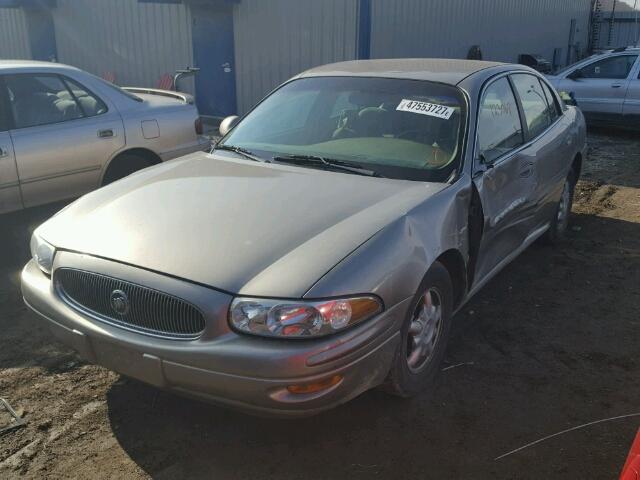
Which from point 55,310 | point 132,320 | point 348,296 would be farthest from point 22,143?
point 348,296

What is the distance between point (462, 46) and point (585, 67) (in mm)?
2789

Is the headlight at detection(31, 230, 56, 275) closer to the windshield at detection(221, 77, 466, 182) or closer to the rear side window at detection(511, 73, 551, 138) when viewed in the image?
the windshield at detection(221, 77, 466, 182)

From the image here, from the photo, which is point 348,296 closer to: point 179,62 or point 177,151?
point 177,151

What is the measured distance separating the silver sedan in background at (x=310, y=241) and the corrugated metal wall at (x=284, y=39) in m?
6.26

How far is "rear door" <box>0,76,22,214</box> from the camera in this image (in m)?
5.10

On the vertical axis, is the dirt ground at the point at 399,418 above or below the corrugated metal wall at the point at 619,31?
below

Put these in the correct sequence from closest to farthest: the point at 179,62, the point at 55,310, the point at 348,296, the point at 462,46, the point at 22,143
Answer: the point at 348,296
the point at 55,310
the point at 22,143
the point at 179,62
the point at 462,46

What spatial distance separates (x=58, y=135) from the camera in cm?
541

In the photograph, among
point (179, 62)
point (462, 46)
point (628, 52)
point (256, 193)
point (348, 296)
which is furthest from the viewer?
point (462, 46)

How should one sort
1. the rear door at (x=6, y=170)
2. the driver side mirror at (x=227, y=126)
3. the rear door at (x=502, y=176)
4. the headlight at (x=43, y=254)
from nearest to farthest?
1. the headlight at (x=43, y=254)
2. the rear door at (x=502, y=176)
3. the driver side mirror at (x=227, y=126)
4. the rear door at (x=6, y=170)

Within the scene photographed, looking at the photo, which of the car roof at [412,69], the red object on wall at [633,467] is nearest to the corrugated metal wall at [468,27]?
the car roof at [412,69]

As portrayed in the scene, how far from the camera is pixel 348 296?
8.43 feet

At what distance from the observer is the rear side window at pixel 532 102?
4.58 meters

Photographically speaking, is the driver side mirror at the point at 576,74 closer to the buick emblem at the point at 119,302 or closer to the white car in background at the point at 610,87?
the white car in background at the point at 610,87
